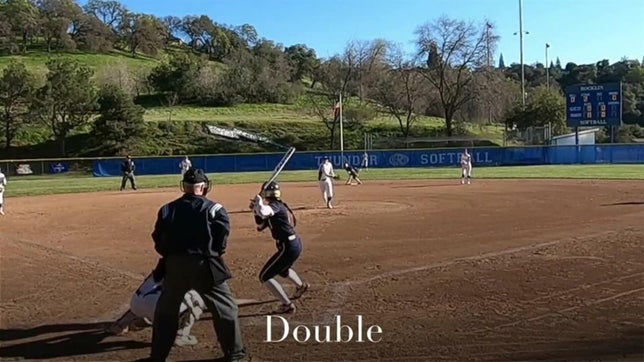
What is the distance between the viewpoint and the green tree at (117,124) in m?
76.0

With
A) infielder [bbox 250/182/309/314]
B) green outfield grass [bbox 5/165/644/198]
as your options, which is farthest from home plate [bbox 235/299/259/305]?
green outfield grass [bbox 5/165/644/198]

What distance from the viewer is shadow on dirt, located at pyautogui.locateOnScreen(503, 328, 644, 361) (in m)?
6.51

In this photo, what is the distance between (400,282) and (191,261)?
4.81m

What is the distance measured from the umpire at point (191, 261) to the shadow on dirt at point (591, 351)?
276cm

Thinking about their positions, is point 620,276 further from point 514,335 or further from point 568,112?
point 568,112

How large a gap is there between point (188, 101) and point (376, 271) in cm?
10044

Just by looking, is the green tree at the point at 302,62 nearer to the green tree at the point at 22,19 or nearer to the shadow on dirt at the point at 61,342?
the green tree at the point at 22,19

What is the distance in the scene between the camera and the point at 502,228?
1648 cm

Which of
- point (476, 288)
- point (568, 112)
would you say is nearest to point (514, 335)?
point (476, 288)

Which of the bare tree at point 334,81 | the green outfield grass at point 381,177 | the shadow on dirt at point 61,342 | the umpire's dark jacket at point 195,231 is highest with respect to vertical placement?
the bare tree at point 334,81

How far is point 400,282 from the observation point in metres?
10.4

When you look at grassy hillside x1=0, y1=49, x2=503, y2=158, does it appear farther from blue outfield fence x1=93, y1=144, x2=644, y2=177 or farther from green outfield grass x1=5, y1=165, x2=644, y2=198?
green outfield grass x1=5, y1=165, x2=644, y2=198

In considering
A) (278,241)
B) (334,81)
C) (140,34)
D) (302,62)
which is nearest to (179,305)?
(278,241)

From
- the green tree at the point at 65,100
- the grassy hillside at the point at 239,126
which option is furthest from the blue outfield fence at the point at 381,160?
the green tree at the point at 65,100
